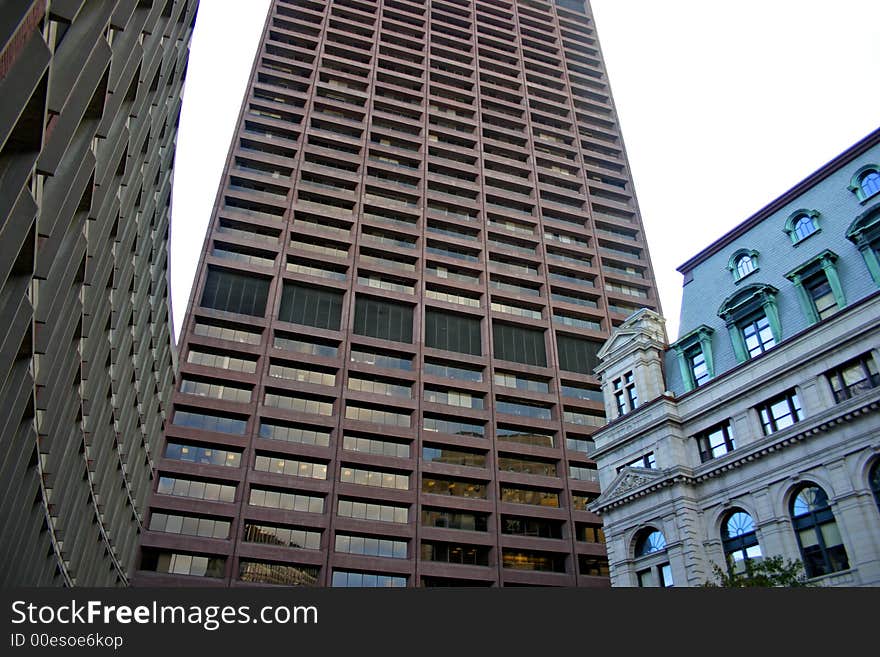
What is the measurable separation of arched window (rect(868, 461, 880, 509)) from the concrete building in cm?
4

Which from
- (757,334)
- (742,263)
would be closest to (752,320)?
(757,334)

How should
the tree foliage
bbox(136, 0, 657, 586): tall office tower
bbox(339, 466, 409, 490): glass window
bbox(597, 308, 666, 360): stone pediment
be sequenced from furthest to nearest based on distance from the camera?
bbox(339, 466, 409, 490): glass window → bbox(136, 0, 657, 586): tall office tower → bbox(597, 308, 666, 360): stone pediment → the tree foliage

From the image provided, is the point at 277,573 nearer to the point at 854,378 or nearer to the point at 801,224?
the point at 854,378

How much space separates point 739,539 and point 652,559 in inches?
175

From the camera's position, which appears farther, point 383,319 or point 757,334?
point 383,319

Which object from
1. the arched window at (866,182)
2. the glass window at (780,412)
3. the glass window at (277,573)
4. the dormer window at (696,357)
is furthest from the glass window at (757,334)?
the glass window at (277,573)

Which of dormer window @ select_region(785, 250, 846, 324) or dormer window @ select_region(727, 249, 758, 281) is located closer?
dormer window @ select_region(785, 250, 846, 324)

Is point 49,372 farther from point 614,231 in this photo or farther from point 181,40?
point 614,231

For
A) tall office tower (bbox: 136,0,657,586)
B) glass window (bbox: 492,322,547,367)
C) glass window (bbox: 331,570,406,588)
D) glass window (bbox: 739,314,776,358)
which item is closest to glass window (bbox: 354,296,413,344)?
tall office tower (bbox: 136,0,657,586)

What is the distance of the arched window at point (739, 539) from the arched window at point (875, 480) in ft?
17.4

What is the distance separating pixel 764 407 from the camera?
3156cm

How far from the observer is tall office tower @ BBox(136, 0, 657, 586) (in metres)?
54.8

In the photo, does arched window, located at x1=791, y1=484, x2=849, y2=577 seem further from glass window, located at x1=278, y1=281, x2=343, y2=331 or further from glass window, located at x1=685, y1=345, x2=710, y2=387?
glass window, located at x1=278, y1=281, x2=343, y2=331

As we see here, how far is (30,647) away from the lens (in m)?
13.5
